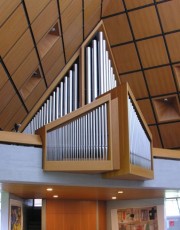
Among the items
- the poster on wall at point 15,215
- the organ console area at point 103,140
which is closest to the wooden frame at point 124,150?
the organ console area at point 103,140

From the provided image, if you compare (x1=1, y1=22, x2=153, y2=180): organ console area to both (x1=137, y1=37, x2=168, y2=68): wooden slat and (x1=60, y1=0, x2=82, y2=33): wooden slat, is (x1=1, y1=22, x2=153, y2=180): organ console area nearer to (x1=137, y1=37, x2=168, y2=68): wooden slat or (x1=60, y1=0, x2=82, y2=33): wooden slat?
(x1=60, y1=0, x2=82, y2=33): wooden slat

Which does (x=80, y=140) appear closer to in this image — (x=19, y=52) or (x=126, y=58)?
(x=19, y=52)

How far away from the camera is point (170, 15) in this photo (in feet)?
34.3

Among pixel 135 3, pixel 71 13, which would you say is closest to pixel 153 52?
pixel 135 3

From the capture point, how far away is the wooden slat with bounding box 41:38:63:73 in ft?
30.3

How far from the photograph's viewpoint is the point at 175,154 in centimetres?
925

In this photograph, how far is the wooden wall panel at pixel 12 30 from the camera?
6777 mm

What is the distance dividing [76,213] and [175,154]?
3.51m

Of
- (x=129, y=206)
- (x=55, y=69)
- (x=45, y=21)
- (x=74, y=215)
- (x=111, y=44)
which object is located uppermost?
(x=111, y=44)

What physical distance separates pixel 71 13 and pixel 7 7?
2.83m

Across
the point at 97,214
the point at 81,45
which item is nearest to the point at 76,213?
the point at 97,214

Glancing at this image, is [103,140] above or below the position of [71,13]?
below

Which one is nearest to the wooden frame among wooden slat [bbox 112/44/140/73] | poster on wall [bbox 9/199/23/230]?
poster on wall [bbox 9/199/23/230]

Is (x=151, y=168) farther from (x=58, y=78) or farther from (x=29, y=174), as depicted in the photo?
(x=58, y=78)
